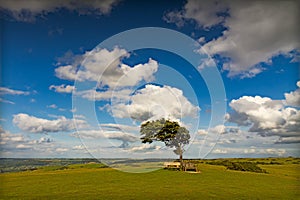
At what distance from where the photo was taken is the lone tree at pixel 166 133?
39500mm

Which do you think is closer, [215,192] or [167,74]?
[215,192]

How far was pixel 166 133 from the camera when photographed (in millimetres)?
39781

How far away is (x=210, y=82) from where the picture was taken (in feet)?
74.2

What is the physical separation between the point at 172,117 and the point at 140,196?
21828mm

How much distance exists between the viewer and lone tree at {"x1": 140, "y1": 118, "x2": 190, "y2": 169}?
130 ft

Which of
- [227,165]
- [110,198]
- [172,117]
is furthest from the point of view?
[227,165]

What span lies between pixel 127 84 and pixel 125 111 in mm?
2422

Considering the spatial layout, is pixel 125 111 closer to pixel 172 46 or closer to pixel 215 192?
pixel 172 46

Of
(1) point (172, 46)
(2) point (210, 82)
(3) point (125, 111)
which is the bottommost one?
(3) point (125, 111)

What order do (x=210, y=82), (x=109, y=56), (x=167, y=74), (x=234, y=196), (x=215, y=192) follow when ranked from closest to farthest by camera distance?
(x=234, y=196), (x=215, y=192), (x=210, y=82), (x=109, y=56), (x=167, y=74)

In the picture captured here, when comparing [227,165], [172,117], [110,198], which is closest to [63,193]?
[110,198]

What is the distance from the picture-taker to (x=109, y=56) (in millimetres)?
24266

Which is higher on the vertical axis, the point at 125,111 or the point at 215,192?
the point at 125,111

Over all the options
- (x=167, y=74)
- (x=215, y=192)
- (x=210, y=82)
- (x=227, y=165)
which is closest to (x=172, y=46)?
(x=167, y=74)
